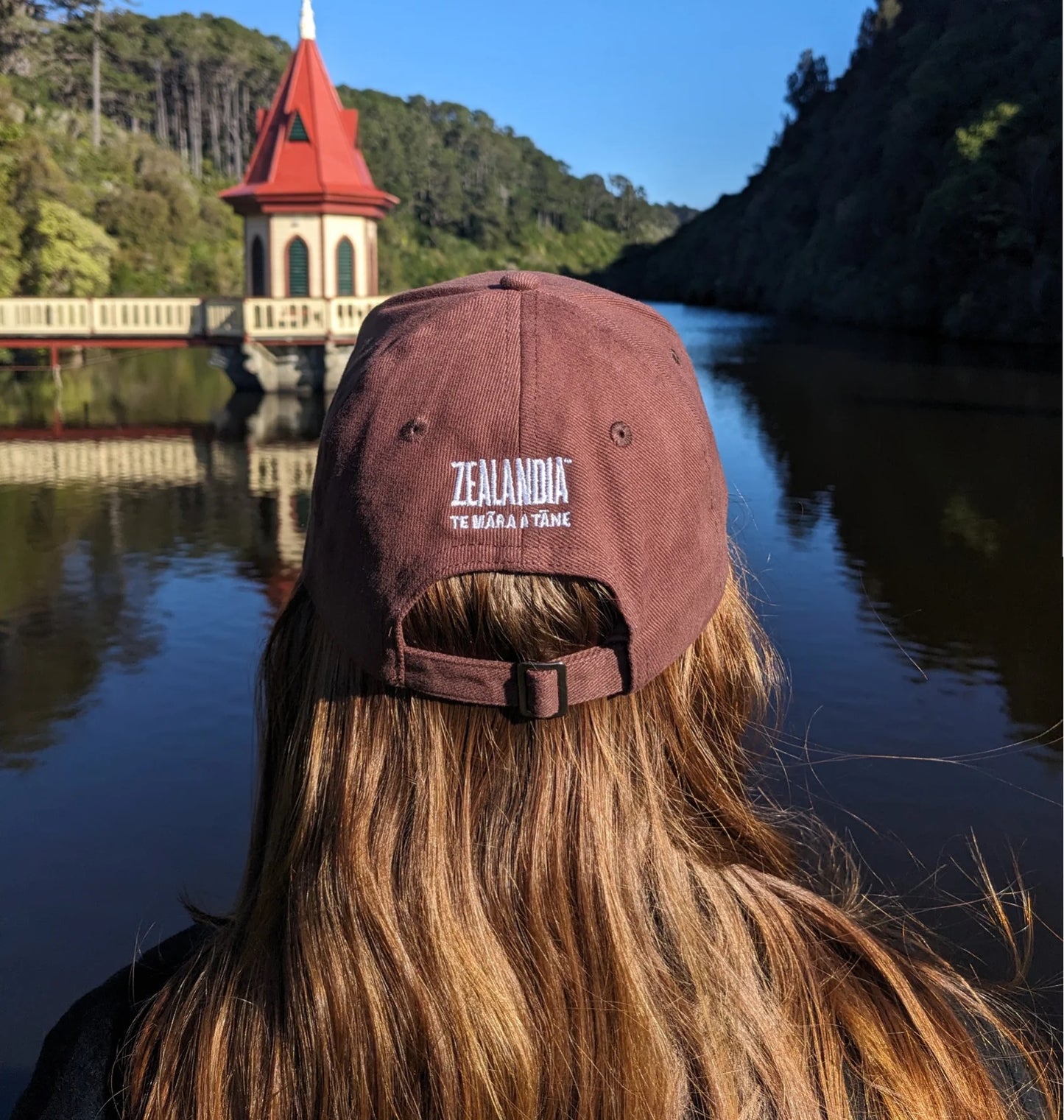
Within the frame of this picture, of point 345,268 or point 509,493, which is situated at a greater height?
point 345,268

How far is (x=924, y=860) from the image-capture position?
4859 millimetres

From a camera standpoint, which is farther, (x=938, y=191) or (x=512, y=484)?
(x=938, y=191)

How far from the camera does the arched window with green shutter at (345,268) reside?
21.2m

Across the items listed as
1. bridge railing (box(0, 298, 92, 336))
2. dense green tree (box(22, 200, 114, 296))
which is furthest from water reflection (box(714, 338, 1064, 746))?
dense green tree (box(22, 200, 114, 296))

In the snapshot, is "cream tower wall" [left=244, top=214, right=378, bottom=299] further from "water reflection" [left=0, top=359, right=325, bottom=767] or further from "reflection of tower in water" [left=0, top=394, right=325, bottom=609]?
"reflection of tower in water" [left=0, top=394, right=325, bottom=609]

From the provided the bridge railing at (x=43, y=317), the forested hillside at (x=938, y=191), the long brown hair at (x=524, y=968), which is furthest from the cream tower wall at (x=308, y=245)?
the long brown hair at (x=524, y=968)

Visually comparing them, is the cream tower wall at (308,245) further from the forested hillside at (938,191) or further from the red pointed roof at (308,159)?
the forested hillside at (938,191)

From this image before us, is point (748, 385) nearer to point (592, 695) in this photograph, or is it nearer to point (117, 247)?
point (117, 247)

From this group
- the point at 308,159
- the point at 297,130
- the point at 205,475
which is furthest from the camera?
the point at 297,130

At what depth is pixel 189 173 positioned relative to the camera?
4919 cm

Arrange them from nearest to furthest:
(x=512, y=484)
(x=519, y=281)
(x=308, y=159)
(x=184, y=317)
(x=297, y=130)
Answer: (x=512, y=484) < (x=519, y=281) < (x=184, y=317) < (x=308, y=159) < (x=297, y=130)

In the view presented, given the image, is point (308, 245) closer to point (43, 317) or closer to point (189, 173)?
point (43, 317)

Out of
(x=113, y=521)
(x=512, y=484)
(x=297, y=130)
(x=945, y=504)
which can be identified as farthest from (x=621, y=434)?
(x=297, y=130)

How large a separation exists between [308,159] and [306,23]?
3.58 metres
